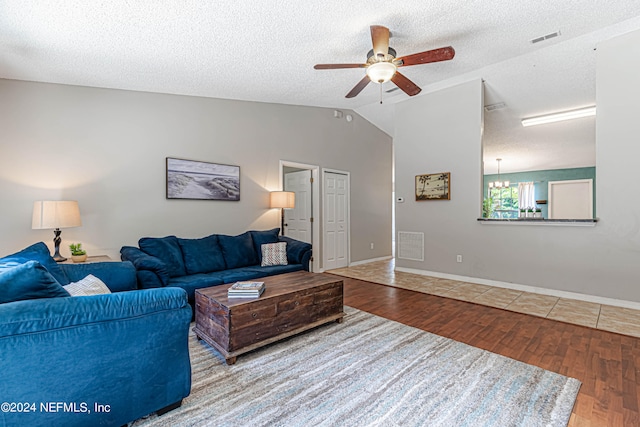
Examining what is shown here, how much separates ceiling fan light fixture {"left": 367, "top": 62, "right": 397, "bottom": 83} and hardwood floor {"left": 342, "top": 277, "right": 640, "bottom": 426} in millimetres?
2444

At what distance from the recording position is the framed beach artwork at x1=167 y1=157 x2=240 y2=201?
3957mm

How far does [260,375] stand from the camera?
200 centimetres

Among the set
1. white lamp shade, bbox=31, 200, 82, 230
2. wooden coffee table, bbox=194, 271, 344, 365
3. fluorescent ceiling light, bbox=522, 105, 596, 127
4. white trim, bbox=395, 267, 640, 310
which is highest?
fluorescent ceiling light, bbox=522, 105, 596, 127

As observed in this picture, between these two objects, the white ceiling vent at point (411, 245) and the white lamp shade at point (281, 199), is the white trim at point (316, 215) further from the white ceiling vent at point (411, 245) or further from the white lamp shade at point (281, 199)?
the white ceiling vent at point (411, 245)

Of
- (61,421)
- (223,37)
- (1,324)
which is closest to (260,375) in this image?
(61,421)

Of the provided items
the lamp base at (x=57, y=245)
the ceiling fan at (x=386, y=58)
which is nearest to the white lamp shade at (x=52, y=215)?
the lamp base at (x=57, y=245)

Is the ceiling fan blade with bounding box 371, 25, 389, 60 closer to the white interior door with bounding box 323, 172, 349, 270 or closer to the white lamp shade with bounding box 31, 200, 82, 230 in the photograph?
the white interior door with bounding box 323, 172, 349, 270

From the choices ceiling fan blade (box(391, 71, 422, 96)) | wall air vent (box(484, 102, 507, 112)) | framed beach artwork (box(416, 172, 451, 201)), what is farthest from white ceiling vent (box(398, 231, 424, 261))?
ceiling fan blade (box(391, 71, 422, 96))

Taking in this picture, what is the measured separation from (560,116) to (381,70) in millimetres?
4540

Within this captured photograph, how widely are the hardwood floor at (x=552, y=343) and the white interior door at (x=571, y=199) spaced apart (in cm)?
672

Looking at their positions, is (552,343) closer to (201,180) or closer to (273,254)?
(273,254)

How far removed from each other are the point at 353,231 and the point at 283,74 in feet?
11.6

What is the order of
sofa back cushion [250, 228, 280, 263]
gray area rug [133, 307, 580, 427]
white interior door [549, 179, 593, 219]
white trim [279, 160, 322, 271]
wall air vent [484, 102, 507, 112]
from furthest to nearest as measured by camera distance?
white interior door [549, 179, 593, 219] < white trim [279, 160, 322, 271] < wall air vent [484, 102, 507, 112] < sofa back cushion [250, 228, 280, 263] < gray area rug [133, 307, 580, 427]

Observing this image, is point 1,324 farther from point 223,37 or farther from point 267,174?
point 267,174
